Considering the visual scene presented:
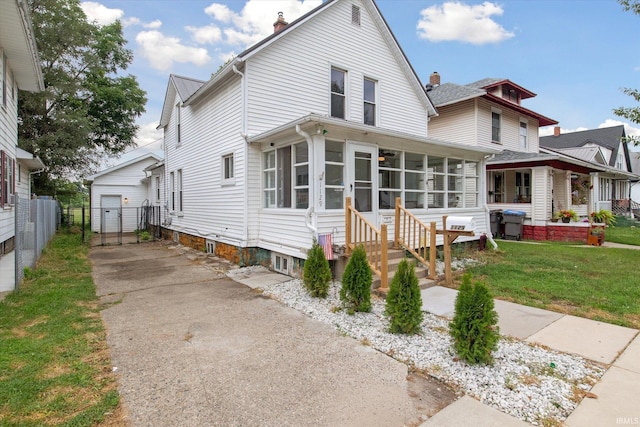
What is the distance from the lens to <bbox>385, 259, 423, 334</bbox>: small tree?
411 centimetres

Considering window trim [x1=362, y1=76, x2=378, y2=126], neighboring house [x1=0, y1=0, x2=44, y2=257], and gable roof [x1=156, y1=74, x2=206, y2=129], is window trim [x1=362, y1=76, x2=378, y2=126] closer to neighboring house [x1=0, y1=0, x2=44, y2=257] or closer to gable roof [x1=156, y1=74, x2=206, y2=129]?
gable roof [x1=156, y1=74, x2=206, y2=129]

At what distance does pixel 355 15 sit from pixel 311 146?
20.8 ft

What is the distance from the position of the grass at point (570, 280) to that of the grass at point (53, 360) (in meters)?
5.71

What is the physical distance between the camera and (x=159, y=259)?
980 cm

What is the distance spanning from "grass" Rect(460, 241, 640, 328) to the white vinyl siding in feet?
18.4

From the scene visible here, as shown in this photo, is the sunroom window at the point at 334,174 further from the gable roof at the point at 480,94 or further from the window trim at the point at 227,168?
the gable roof at the point at 480,94

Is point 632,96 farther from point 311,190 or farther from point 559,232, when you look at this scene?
point 311,190

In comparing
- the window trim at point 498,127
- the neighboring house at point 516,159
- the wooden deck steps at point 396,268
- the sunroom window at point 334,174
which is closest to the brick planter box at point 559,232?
the neighboring house at point 516,159

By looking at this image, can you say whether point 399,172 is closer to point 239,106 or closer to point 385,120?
point 385,120

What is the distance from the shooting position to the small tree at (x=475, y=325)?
3289 millimetres

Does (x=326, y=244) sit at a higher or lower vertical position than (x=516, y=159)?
lower

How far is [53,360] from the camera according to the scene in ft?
11.3

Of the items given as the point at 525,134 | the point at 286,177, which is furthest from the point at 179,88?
the point at 525,134

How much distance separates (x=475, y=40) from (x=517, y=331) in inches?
718
